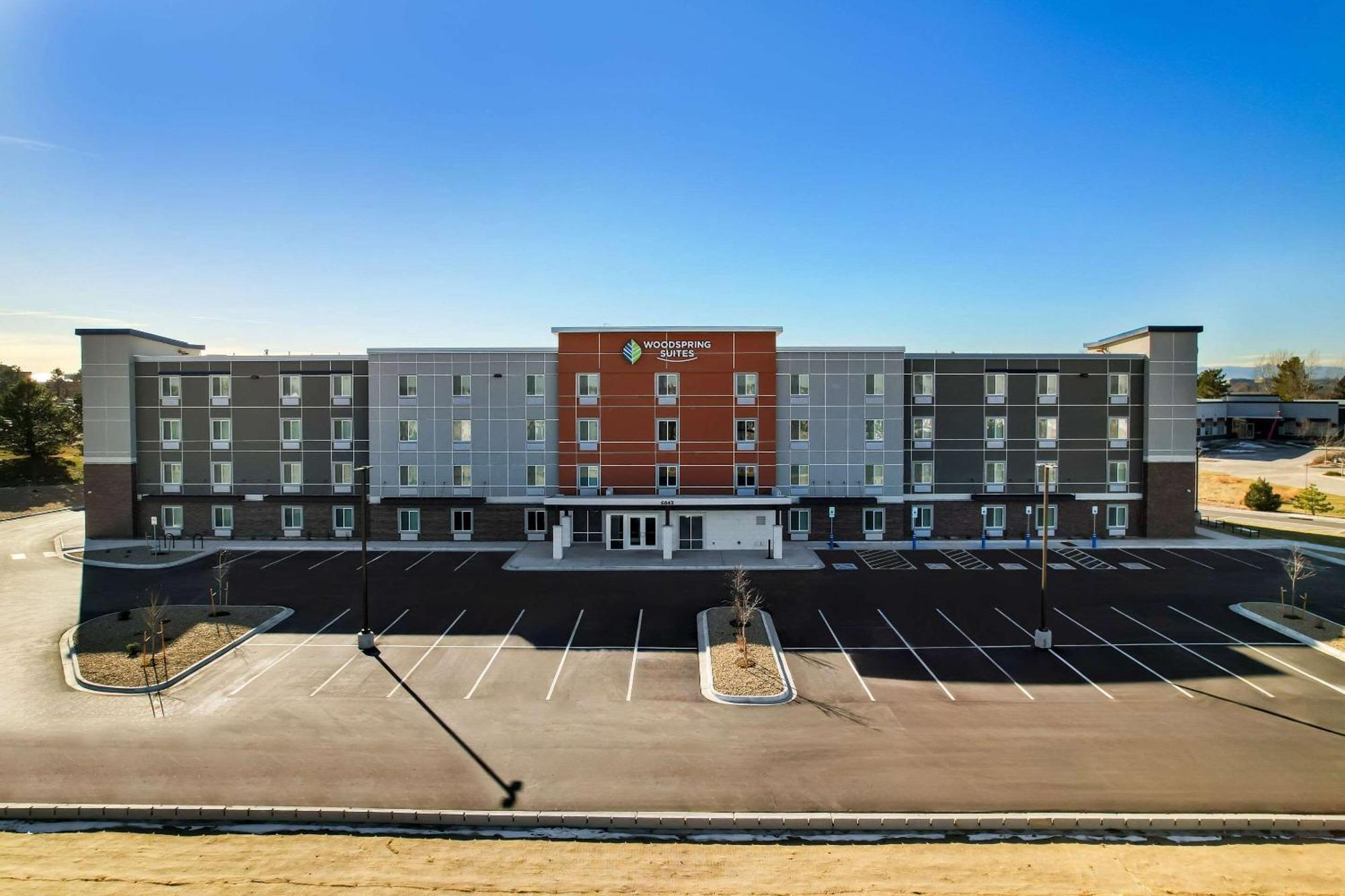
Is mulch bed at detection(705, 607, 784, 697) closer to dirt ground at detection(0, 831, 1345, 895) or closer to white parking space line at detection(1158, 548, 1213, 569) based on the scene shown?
dirt ground at detection(0, 831, 1345, 895)

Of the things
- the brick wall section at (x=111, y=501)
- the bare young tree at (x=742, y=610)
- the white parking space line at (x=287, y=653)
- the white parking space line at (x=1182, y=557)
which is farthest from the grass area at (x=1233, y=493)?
the brick wall section at (x=111, y=501)

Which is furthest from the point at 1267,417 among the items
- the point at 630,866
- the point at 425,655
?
the point at 630,866

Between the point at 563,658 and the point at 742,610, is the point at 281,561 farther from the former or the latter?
the point at 742,610

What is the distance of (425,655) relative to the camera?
2214 cm

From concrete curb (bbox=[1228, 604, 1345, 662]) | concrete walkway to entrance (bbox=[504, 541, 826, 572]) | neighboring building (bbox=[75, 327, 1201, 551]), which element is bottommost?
concrete curb (bbox=[1228, 604, 1345, 662])

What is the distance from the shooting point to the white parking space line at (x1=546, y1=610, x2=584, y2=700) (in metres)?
19.3

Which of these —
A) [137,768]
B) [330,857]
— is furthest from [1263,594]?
[137,768]

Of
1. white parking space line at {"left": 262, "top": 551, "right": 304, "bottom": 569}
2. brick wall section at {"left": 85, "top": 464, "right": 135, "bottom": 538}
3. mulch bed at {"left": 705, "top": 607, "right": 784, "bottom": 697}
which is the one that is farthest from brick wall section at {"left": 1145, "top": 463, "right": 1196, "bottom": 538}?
brick wall section at {"left": 85, "top": 464, "right": 135, "bottom": 538}

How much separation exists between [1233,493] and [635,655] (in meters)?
70.0

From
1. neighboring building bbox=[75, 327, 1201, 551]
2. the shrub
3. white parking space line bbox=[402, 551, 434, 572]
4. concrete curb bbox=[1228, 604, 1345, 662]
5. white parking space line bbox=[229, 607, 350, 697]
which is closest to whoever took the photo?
white parking space line bbox=[229, 607, 350, 697]

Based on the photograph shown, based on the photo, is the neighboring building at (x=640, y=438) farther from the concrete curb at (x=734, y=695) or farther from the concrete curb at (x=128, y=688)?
the concrete curb at (x=128, y=688)

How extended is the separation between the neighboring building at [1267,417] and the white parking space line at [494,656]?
104562 millimetres

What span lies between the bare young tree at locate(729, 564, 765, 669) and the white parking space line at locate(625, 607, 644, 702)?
11.1 feet

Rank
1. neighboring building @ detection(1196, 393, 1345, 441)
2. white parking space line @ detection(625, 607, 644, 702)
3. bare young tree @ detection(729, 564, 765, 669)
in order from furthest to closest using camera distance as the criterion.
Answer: neighboring building @ detection(1196, 393, 1345, 441) → bare young tree @ detection(729, 564, 765, 669) → white parking space line @ detection(625, 607, 644, 702)
